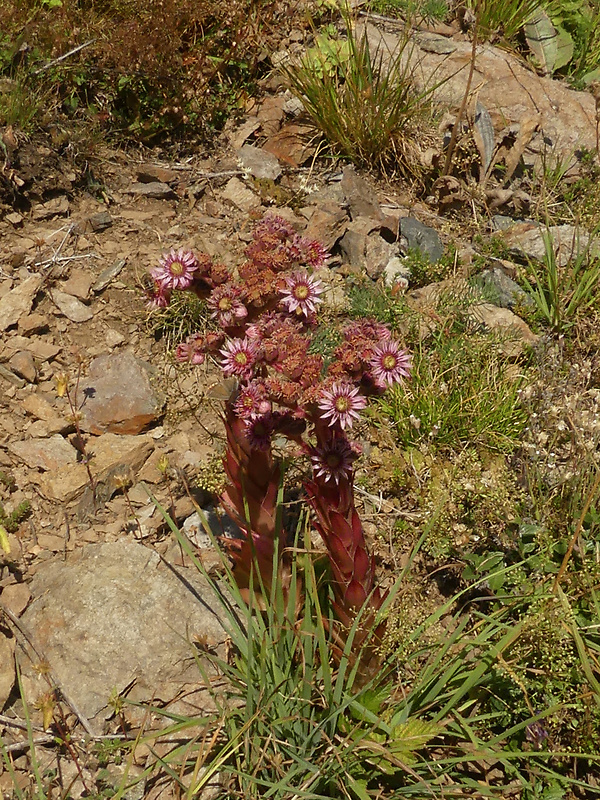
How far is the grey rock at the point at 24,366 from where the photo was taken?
3.96m

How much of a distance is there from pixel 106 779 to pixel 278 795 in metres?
0.72

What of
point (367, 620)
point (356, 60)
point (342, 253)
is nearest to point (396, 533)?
point (367, 620)

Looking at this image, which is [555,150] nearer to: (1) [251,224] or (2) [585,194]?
(2) [585,194]

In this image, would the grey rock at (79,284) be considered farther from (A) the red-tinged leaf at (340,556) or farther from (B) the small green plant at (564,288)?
(B) the small green plant at (564,288)

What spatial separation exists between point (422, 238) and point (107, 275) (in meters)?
2.03

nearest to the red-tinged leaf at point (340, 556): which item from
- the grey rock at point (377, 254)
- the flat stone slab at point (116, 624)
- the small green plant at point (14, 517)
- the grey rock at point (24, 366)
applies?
the flat stone slab at point (116, 624)

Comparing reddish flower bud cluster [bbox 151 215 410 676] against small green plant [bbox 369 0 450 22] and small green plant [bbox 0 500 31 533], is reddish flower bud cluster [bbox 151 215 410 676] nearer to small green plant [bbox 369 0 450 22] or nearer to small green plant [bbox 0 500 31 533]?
small green plant [bbox 0 500 31 533]

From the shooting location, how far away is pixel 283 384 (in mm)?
2410

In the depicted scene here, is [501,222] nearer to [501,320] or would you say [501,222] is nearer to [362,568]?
[501,320]

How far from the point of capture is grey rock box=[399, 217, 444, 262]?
4797 mm

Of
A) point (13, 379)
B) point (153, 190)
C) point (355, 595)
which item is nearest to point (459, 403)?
point (355, 595)

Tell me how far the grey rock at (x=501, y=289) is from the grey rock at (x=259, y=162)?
1.67 m

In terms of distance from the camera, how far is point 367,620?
8.97 feet

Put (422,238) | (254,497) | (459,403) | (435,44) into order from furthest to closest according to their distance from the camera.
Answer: (435,44) → (422,238) → (459,403) → (254,497)
